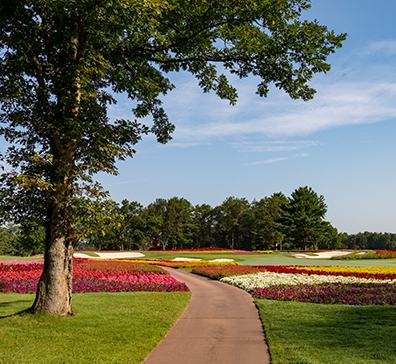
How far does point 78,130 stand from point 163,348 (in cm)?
482

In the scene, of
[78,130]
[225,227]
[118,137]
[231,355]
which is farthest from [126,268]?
[225,227]

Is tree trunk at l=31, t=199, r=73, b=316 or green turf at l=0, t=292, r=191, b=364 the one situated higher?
tree trunk at l=31, t=199, r=73, b=316

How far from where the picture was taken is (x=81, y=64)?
7.43 metres

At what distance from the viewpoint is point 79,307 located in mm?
8617

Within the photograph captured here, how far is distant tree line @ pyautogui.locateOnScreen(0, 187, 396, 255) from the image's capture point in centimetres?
5381

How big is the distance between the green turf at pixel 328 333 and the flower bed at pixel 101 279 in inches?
204

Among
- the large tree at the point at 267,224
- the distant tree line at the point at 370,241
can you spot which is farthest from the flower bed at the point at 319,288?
the distant tree line at the point at 370,241

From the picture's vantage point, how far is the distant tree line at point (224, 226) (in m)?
53.8

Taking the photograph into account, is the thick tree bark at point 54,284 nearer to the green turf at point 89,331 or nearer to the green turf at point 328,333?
the green turf at point 89,331

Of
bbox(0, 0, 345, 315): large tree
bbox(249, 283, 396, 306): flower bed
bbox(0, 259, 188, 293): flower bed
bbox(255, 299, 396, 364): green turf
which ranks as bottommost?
bbox(0, 259, 188, 293): flower bed

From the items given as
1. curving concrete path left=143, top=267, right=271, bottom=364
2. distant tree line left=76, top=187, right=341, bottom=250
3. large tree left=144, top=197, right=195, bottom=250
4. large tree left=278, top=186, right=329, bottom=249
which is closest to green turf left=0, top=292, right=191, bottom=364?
curving concrete path left=143, top=267, right=271, bottom=364

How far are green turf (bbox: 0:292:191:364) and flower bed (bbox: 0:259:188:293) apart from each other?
8.75 feet

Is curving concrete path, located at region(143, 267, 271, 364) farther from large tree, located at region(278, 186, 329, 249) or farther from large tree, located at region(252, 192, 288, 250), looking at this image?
large tree, located at region(252, 192, 288, 250)

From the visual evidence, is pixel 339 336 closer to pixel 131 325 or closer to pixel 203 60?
pixel 131 325
